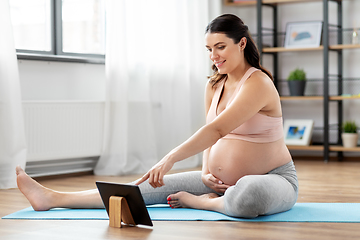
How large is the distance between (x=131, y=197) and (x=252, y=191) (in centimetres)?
44

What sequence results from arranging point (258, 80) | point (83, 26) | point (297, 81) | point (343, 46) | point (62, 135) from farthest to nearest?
point (297, 81), point (343, 46), point (83, 26), point (62, 135), point (258, 80)

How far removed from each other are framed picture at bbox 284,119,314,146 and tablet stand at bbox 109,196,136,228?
309 cm

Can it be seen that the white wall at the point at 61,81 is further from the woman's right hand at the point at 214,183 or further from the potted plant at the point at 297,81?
the woman's right hand at the point at 214,183

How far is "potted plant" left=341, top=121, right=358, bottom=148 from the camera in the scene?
4559mm

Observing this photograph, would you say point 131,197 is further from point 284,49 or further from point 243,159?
point 284,49

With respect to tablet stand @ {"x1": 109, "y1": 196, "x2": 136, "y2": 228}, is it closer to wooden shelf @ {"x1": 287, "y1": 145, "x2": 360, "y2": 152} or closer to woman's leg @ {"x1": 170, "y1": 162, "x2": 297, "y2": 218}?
woman's leg @ {"x1": 170, "y1": 162, "x2": 297, "y2": 218}

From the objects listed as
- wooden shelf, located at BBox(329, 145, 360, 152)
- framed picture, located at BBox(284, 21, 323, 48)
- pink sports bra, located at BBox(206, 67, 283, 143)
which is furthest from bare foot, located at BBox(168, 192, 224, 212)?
framed picture, located at BBox(284, 21, 323, 48)

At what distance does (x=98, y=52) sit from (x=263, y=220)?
2.62 m

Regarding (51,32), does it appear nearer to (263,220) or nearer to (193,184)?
(193,184)

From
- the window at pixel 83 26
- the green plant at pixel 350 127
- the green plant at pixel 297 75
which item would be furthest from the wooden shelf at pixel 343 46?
the window at pixel 83 26

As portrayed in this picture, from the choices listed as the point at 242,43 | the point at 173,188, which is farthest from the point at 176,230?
the point at 242,43

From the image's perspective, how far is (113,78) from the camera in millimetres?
3910

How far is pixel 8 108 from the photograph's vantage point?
10.5 ft

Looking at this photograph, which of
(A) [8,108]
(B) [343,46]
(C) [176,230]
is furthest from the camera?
(B) [343,46]
